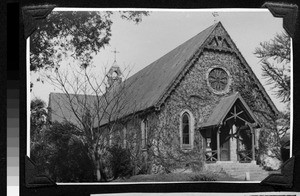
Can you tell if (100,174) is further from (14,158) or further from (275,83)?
(275,83)

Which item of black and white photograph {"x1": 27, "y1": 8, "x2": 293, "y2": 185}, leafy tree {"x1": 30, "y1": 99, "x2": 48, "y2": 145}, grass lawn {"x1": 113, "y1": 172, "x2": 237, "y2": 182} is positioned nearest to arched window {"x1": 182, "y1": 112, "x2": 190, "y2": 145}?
black and white photograph {"x1": 27, "y1": 8, "x2": 293, "y2": 185}

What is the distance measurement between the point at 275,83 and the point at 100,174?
99 centimetres

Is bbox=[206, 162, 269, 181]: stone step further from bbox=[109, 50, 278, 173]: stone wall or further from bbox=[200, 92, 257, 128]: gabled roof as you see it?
bbox=[200, 92, 257, 128]: gabled roof

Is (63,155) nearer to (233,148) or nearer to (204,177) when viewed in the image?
(204,177)

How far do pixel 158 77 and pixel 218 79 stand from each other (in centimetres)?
30

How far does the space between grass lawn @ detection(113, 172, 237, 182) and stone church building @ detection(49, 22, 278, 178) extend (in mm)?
34

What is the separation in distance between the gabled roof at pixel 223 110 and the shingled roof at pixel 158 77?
0.41ft

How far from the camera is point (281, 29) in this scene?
2.46 m

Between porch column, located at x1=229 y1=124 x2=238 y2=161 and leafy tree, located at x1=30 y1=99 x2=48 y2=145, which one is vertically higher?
leafy tree, located at x1=30 y1=99 x2=48 y2=145

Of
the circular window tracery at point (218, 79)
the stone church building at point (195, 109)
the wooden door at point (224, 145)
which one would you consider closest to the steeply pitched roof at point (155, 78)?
the stone church building at point (195, 109)

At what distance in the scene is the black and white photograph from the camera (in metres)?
2.43

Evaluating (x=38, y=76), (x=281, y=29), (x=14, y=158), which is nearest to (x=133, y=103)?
(x=38, y=76)

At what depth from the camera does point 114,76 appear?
Answer: 2.43 m

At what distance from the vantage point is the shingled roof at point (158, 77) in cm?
245
